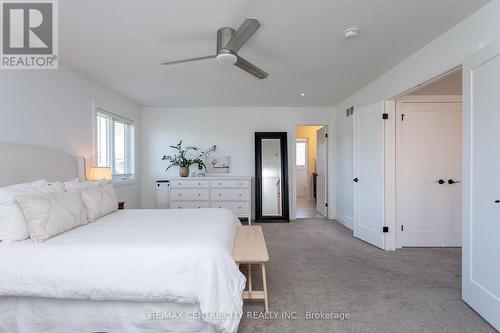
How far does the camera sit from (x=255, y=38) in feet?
7.61

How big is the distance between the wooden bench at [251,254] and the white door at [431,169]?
2.41 m

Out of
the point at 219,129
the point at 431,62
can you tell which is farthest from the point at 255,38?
the point at 219,129

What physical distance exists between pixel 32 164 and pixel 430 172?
486cm

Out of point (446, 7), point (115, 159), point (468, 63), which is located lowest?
point (115, 159)

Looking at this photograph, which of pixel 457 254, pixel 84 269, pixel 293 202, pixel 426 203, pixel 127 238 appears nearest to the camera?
pixel 84 269

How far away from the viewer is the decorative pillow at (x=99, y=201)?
233 centimetres

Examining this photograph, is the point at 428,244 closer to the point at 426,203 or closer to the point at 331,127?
the point at 426,203

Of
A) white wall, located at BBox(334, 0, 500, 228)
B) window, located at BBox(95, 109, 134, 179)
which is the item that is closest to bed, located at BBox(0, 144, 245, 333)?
window, located at BBox(95, 109, 134, 179)

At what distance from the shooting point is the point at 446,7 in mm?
1886

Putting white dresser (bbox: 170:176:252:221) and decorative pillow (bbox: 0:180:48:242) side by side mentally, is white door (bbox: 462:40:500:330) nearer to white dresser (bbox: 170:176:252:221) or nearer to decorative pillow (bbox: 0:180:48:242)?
white dresser (bbox: 170:176:252:221)

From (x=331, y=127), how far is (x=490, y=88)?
11.4ft

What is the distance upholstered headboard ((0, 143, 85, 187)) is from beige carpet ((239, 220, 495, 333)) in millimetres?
2347

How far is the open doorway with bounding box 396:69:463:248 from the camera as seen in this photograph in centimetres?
343

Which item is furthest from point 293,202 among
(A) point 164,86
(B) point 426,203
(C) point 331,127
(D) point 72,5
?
(D) point 72,5
